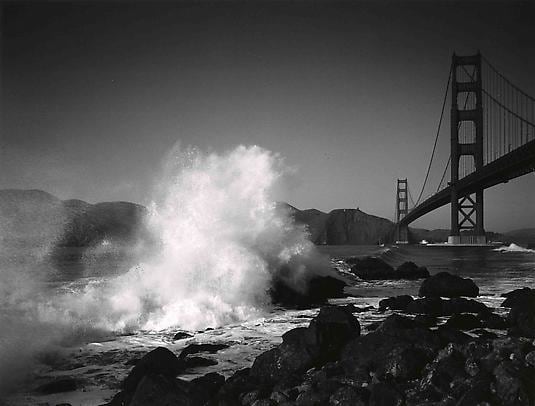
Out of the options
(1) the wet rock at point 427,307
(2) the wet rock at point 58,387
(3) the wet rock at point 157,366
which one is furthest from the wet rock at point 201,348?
(1) the wet rock at point 427,307

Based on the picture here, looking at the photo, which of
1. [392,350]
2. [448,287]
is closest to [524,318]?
[392,350]

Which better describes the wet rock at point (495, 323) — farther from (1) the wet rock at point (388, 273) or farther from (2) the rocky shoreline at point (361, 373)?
(1) the wet rock at point (388, 273)

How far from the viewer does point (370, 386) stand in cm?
475

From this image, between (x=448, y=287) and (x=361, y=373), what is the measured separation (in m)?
9.49

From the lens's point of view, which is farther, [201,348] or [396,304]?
[396,304]

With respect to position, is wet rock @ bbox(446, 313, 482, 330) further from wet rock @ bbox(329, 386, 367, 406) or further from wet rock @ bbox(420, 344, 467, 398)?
wet rock @ bbox(329, 386, 367, 406)

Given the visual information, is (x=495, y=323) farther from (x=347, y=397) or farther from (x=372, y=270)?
(x=372, y=270)

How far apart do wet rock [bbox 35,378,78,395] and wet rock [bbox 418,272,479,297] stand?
1084 centimetres

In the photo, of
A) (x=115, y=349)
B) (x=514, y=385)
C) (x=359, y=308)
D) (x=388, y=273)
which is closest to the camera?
(x=514, y=385)

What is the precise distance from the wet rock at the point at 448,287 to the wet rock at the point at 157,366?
31.8ft

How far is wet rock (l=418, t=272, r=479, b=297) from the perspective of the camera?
535 inches

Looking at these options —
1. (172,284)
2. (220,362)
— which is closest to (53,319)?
(172,284)

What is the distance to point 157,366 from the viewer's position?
6.21 m

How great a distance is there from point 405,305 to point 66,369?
26.8ft
